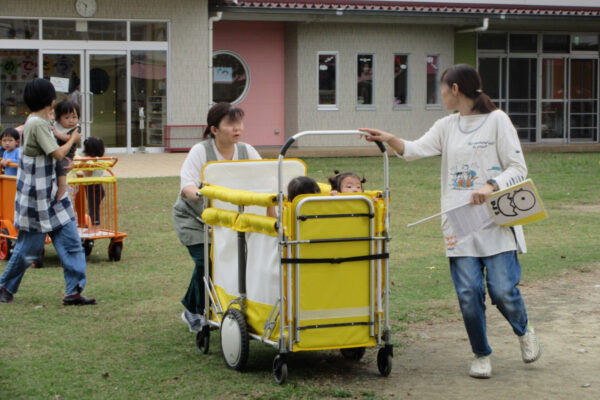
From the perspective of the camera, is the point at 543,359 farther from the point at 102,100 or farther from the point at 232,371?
the point at 102,100

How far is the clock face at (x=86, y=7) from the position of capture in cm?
2362

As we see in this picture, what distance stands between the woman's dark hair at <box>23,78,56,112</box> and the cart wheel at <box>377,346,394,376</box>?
3.68m

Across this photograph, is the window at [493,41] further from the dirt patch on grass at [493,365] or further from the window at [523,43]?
the dirt patch on grass at [493,365]

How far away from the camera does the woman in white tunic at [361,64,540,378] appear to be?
5.73 m

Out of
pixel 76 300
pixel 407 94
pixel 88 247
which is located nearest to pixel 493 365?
pixel 76 300

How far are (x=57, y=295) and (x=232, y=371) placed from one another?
306 cm

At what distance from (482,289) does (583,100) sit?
90.5 ft

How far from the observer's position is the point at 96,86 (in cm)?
2406

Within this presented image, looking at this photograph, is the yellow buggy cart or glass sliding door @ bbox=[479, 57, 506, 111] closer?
the yellow buggy cart

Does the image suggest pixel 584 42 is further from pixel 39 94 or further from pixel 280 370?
pixel 280 370

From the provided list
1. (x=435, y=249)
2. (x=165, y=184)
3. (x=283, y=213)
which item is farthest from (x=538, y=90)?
(x=283, y=213)

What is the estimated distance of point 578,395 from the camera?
5402 millimetres

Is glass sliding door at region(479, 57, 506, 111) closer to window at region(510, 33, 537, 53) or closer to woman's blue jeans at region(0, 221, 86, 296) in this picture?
window at region(510, 33, 537, 53)

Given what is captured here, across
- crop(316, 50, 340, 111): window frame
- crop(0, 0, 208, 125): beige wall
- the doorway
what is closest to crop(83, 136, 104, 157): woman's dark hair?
the doorway
